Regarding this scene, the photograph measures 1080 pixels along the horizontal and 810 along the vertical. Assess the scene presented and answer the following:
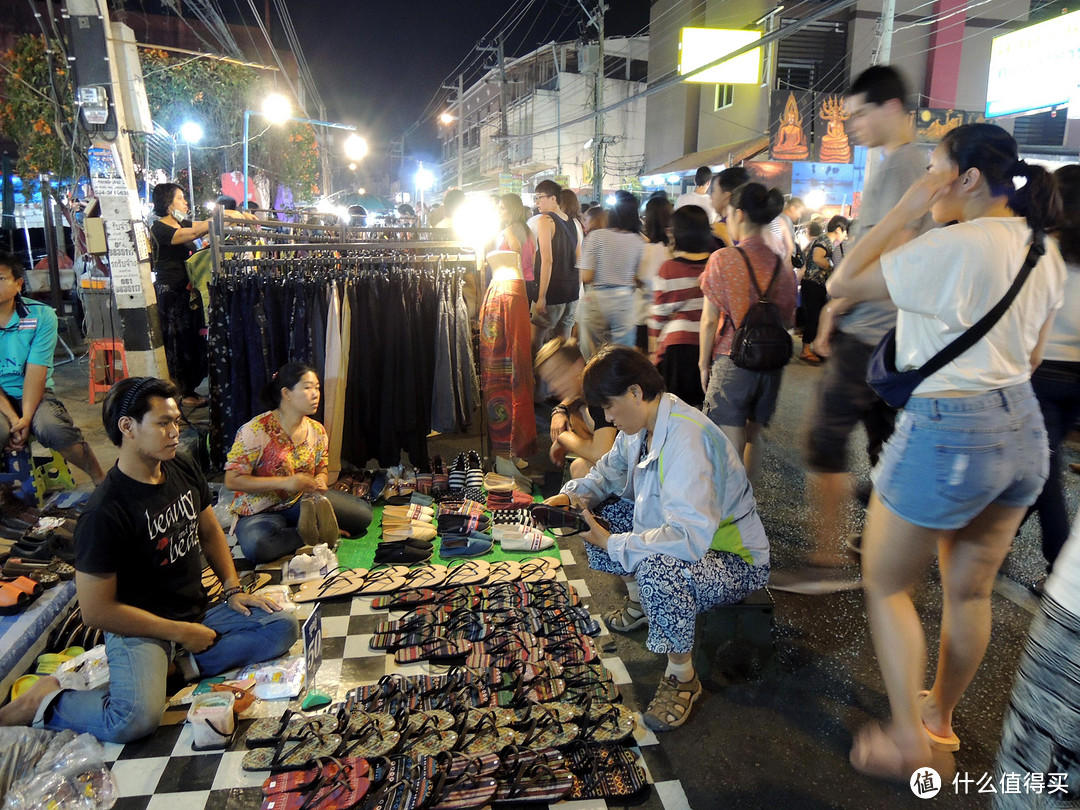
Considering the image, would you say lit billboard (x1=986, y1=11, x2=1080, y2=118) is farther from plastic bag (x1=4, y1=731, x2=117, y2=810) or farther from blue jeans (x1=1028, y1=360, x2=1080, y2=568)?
plastic bag (x1=4, y1=731, x2=117, y2=810)

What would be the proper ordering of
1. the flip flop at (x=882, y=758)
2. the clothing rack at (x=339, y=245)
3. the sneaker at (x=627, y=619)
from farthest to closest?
the clothing rack at (x=339, y=245)
the sneaker at (x=627, y=619)
the flip flop at (x=882, y=758)

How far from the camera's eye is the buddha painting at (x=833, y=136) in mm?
15961

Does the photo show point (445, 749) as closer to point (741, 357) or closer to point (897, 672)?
point (897, 672)

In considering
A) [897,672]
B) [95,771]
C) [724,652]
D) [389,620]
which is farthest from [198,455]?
[897,672]

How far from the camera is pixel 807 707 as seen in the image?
99.4 inches

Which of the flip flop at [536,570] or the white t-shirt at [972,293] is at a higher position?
the white t-shirt at [972,293]

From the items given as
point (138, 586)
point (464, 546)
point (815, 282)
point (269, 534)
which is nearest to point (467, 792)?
point (138, 586)

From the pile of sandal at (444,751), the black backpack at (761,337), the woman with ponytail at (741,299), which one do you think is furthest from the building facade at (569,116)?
the pile of sandal at (444,751)

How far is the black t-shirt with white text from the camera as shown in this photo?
2314mm

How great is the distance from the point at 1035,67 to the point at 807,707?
15179mm

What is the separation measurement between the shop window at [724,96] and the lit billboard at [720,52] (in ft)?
11.5

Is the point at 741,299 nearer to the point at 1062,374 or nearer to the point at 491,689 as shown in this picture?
the point at 1062,374

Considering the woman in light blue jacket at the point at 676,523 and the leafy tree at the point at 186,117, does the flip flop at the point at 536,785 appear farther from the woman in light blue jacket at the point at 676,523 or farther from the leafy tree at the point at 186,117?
the leafy tree at the point at 186,117

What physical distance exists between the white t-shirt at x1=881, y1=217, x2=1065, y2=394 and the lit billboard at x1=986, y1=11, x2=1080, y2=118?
553 inches
